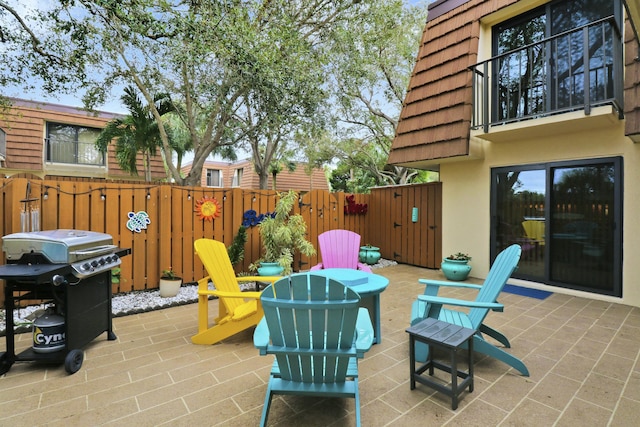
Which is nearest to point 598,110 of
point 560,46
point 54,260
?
point 560,46

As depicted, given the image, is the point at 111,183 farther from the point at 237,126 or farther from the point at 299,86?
the point at 299,86

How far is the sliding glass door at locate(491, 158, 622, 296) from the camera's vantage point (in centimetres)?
445

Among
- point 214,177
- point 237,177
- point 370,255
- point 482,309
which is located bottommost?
point 370,255

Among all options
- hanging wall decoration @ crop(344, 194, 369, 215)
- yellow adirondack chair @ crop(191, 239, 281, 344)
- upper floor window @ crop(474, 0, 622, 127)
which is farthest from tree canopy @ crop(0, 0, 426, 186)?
yellow adirondack chair @ crop(191, 239, 281, 344)

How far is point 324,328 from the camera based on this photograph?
1.71 metres

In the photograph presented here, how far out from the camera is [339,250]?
4398 millimetres

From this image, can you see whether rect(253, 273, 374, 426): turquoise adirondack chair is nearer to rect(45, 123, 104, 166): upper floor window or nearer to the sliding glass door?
the sliding glass door

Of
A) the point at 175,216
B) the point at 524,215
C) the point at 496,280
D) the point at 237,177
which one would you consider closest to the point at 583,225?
the point at 524,215

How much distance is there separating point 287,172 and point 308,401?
18.0m

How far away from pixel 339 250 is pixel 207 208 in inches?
96.6

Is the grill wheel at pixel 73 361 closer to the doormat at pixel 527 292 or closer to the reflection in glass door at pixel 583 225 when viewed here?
the doormat at pixel 527 292

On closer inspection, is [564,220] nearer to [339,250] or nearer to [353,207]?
[339,250]

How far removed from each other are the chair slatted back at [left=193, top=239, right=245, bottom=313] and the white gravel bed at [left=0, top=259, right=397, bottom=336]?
4.69ft

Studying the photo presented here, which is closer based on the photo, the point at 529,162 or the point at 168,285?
the point at 168,285
